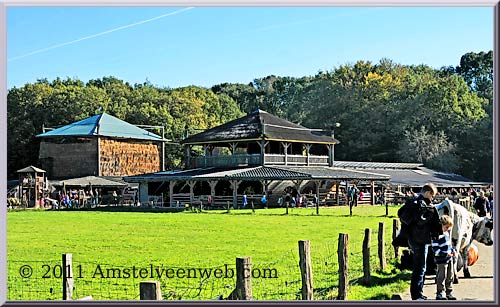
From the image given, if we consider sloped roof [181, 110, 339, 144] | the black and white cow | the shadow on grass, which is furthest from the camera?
sloped roof [181, 110, 339, 144]

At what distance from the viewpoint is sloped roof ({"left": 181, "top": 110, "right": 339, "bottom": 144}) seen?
143 feet

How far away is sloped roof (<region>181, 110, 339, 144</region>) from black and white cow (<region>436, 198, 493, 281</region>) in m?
30.5

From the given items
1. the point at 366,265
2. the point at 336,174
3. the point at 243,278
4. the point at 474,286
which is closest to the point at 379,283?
the point at 366,265

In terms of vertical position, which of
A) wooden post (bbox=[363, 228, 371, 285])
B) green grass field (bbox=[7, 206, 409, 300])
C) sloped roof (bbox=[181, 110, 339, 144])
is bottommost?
green grass field (bbox=[7, 206, 409, 300])

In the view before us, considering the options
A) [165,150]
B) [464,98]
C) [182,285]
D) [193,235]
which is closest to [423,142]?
[464,98]

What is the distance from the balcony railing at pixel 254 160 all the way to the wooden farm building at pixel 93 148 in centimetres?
789

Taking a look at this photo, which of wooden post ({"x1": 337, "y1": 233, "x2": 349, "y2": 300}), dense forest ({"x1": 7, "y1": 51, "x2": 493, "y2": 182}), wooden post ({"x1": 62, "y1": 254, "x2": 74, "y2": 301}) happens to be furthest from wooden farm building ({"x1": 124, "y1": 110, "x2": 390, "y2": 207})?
wooden post ({"x1": 62, "y1": 254, "x2": 74, "y2": 301})

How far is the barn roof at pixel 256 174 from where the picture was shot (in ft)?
123

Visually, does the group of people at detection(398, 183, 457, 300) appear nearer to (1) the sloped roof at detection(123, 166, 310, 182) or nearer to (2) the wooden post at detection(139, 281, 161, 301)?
(2) the wooden post at detection(139, 281, 161, 301)

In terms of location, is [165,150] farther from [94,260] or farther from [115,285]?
[115,285]

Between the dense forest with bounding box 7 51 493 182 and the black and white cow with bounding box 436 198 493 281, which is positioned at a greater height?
the dense forest with bounding box 7 51 493 182

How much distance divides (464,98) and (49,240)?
3830 cm

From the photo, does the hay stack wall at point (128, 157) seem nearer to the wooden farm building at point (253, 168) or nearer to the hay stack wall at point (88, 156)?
the hay stack wall at point (88, 156)

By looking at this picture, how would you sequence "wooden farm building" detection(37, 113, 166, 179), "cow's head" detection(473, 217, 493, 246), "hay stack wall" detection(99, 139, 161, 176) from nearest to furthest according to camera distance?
"cow's head" detection(473, 217, 493, 246), "wooden farm building" detection(37, 113, 166, 179), "hay stack wall" detection(99, 139, 161, 176)
